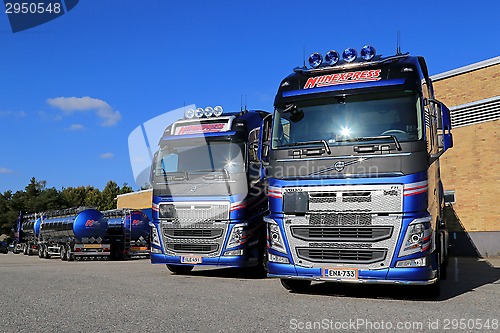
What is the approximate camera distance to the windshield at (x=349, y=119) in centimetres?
823

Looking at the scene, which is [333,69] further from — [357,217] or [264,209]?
[264,209]

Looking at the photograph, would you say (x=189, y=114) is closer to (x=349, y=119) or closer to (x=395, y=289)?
(x=349, y=119)

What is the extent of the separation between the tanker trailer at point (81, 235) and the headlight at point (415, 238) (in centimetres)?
2048

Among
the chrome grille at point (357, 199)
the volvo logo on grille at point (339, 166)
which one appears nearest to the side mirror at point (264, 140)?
the chrome grille at point (357, 199)

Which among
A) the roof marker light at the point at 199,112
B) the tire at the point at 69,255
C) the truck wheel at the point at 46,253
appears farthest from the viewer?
the truck wheel at the point at 46,253

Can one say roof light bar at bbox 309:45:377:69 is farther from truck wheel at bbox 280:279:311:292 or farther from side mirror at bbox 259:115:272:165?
truck wheel at bbox 280:279:311:292

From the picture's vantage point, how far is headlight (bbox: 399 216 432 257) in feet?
25.5

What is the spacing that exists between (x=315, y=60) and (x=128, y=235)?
19.9 meters

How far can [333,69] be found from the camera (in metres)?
9.27

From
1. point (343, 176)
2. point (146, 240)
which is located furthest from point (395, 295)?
point (146, 240)

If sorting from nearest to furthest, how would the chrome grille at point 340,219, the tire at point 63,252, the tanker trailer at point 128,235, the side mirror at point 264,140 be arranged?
the chrome grille at point 340,219 → the side mirror at point 264,140 → the tire at point 63,252 → the tanker trailer at point 128,235

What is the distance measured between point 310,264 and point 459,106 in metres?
16.4

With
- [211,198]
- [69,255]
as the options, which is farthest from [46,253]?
[211,198]

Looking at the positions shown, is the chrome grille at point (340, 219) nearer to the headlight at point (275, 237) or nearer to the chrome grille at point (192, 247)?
the headlight at point (275, 237)
